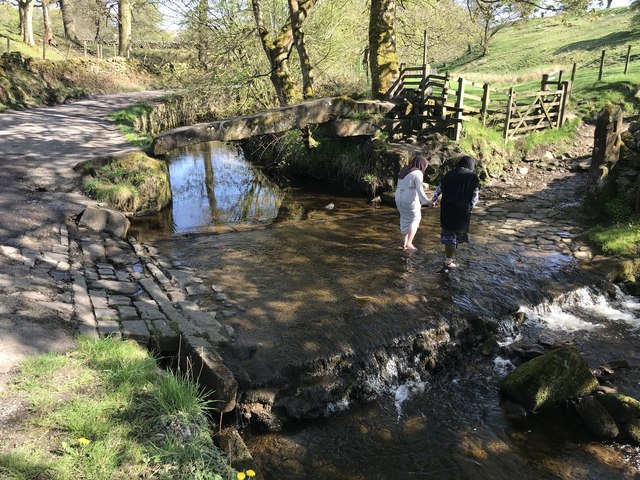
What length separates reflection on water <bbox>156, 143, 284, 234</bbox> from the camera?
1220 centimetres

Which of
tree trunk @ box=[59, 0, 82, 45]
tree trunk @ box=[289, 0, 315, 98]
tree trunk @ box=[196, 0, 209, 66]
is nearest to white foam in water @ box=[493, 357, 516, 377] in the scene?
tree trunk @ box=[289, 0, 315, 98]

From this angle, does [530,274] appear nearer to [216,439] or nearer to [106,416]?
[216,439]

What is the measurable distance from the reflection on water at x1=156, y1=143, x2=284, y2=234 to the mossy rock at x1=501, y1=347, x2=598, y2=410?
785 cm

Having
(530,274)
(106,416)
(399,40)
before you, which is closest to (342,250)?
(530,274)

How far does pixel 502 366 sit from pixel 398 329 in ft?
4.85

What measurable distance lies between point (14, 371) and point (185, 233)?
6475 millimetres

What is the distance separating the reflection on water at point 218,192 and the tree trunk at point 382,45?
5.23m

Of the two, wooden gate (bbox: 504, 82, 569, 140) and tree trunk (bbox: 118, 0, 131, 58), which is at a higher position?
tree trunk (bbox: 118, 0, 131, 58)

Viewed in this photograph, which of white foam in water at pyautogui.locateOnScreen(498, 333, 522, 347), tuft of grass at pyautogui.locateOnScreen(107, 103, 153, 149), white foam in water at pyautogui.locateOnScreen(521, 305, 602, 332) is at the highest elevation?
tuft of grass at pyautogui.locateOnScreen(107, 103, 153, 149)

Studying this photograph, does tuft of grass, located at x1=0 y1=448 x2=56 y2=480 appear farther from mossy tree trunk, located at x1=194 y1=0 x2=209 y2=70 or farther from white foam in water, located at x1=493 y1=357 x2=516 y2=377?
mossy tree trunk, located at x1=194 y1=0 x2=209 y2=70

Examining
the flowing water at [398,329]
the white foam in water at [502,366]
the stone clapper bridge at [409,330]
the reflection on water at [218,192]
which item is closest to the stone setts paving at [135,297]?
the stone clapper bridge at [409,330]

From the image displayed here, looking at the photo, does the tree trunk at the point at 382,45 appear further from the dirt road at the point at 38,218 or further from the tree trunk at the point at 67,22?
the tree trunk at the point at 67,22

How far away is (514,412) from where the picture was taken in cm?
546

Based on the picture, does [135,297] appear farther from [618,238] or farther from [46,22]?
[46,22]
